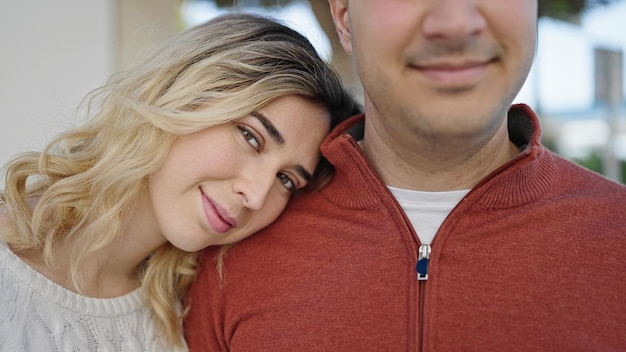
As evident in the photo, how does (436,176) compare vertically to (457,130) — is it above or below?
below

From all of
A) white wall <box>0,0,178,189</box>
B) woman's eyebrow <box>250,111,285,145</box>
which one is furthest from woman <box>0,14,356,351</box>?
white wall <box>0,0,178,189</box>

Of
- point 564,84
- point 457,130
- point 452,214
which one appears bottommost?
point 564,84

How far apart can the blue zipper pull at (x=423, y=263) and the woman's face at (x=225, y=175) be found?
1.28ft

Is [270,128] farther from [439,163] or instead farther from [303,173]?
[439,163]

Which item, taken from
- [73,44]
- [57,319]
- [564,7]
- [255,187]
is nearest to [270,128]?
[255,187]

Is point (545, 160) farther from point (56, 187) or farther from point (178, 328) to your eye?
point (56, 187)

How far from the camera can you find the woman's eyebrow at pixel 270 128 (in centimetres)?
164

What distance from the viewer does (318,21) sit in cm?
348

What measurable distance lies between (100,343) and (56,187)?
1.23ft

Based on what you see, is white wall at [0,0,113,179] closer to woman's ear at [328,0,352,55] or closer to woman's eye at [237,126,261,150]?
woman's eye at [237,126,261,150]

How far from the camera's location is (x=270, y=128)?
1.65 meters

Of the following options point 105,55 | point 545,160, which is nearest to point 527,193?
point 545,160

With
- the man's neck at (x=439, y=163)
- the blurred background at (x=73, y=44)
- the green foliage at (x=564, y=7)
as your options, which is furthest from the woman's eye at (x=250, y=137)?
the green foliage at (x=564, y=7)

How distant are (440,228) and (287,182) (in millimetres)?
433
